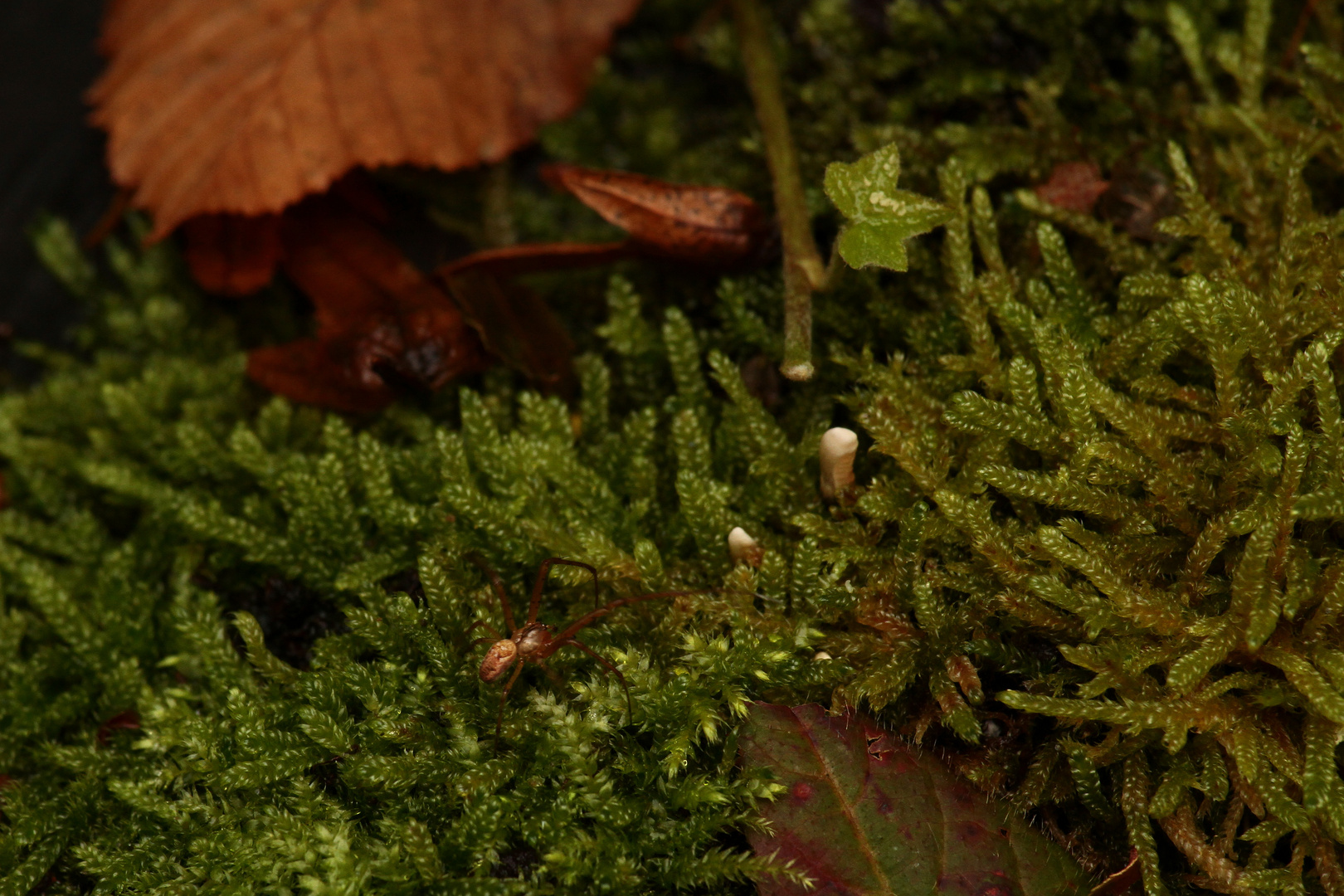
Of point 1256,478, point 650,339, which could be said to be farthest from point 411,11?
point 1256,478

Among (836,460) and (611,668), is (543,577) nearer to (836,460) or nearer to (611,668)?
(611,668)

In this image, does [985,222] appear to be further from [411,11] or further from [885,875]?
[411,11]

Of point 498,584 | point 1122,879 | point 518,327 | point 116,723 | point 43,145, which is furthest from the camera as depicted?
point 43,145

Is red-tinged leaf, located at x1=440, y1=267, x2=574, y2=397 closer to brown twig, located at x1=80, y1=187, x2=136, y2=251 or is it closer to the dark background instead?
brown twig, located at x1=80, y1=187, x2=136, y2=251

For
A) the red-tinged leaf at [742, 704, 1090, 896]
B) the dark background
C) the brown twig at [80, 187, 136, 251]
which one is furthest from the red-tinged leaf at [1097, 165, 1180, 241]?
the dark background

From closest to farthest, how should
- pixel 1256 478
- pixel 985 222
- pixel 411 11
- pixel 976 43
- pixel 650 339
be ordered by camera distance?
pixel 1256 478
pixel 985 222
pixel 650 339
pixel 976 43
pixel 411 11

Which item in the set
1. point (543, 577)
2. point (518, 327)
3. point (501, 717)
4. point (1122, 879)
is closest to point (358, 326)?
point (518, 327)

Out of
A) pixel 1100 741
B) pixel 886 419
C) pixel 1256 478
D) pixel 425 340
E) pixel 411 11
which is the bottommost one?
pixel 1100 741
